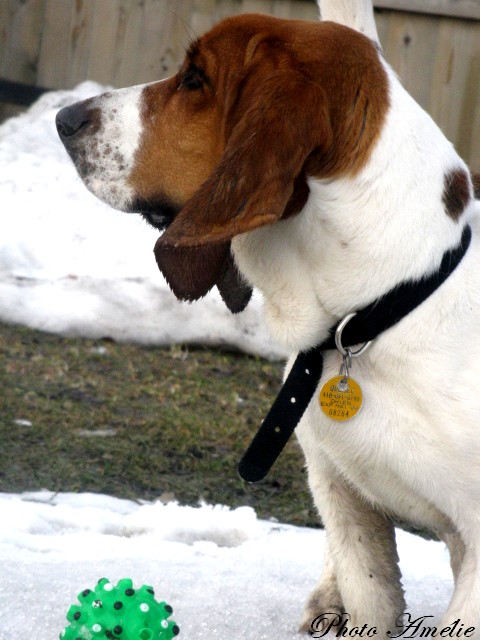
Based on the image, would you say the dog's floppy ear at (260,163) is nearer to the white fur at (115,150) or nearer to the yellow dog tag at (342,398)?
the white fur at (115,150)

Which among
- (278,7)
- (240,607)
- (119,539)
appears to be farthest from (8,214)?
(240,607)

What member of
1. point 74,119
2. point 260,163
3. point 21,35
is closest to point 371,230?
point 260,163

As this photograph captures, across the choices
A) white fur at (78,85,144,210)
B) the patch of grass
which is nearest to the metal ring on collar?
white fur at (78,85,144,210)

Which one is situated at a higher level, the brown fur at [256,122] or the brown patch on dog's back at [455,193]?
the brown fur at [256,122]

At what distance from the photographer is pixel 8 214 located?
747cm

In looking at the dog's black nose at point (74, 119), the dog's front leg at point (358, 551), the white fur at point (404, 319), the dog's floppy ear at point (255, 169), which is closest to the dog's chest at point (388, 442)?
the white fur at point (404, 319)

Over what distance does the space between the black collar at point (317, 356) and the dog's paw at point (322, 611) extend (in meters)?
0.60

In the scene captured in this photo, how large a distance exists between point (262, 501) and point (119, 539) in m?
0.92

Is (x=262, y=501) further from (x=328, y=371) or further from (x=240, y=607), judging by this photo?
(x=328, y=371)

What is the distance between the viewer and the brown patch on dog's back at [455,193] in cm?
261

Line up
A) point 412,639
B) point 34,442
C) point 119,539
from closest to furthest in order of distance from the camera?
point 412,639 → point 119,539 → point 34,442

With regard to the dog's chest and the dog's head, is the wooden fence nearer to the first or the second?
the dog's head

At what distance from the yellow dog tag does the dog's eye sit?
0.84 meters

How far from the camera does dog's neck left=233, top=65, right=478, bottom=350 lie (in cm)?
254
